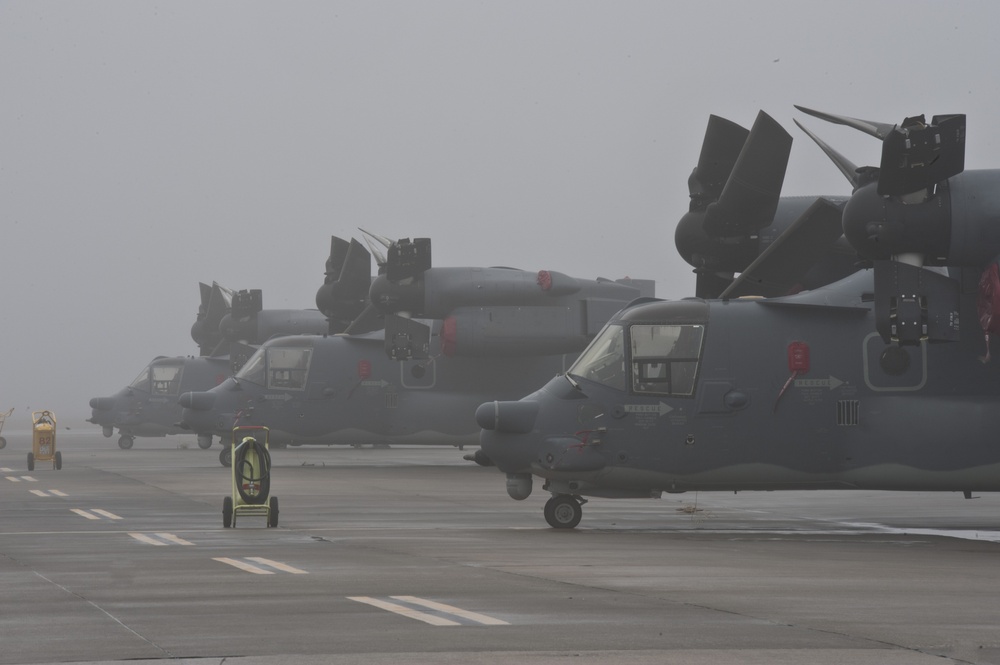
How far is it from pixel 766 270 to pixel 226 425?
68.8ft

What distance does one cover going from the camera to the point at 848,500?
87.2 ft

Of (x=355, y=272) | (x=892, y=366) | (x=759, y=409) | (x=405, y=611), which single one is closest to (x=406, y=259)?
(x=355, y=272)

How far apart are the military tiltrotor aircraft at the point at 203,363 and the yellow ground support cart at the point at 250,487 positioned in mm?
28505

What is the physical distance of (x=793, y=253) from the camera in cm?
1984

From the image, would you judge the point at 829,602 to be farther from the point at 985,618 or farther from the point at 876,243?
the point at 876,243

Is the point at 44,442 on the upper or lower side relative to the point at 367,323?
lower

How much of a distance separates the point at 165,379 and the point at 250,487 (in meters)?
36.7

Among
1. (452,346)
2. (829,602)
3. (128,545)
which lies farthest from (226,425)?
(829,602)

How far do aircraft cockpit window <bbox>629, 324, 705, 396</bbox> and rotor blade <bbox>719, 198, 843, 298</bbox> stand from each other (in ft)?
4.21

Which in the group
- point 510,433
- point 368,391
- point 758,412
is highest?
point 368,391

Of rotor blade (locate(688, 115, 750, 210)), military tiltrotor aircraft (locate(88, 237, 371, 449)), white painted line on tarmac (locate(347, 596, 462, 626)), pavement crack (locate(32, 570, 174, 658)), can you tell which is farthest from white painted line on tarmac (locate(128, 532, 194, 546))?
military tiltrotor aircraft (locate(88, 237, 371, 449))

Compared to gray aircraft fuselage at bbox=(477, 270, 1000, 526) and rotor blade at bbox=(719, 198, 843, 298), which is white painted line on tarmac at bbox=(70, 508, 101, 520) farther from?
rotor blade at bbox=(719, 198, 843, 298)

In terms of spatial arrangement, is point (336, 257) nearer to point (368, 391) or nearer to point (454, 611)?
point (368, 391)

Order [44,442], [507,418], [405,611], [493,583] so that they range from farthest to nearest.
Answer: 1. [44,442]
2. [507,418]
3. [493,583]
4. [405,611]
